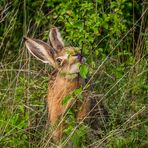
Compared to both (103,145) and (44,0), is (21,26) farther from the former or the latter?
(103,145)

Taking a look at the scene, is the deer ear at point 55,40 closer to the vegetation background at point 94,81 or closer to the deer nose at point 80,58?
the vegetation background at point 94,81

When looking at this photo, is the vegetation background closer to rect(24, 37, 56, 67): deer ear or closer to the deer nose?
the deer nose

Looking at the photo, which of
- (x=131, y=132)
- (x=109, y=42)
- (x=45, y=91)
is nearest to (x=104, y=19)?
(x=109, y=42)

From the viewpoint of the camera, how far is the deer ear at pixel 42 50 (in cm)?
611

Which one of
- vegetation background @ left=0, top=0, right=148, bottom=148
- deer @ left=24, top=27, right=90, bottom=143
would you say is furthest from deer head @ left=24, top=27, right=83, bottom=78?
vegetation background @ left=0, top=0, right=148, bottom=148

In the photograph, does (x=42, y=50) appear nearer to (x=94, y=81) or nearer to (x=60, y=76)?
(x=60, y=76)

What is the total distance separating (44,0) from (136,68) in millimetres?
1741

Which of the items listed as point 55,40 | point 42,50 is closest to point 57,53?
point 42,50

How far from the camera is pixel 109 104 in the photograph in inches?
235

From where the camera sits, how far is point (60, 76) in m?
5.95

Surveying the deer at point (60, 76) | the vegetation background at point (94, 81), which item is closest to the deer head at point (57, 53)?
the deer at point (60, 76)

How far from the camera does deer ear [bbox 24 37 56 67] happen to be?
6.11m

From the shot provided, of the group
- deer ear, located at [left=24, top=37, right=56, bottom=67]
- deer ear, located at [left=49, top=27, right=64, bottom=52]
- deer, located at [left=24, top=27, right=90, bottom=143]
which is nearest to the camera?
deer, located at [left=24, top=27, right=90, bottom=143]

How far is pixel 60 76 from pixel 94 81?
0.47 metres
